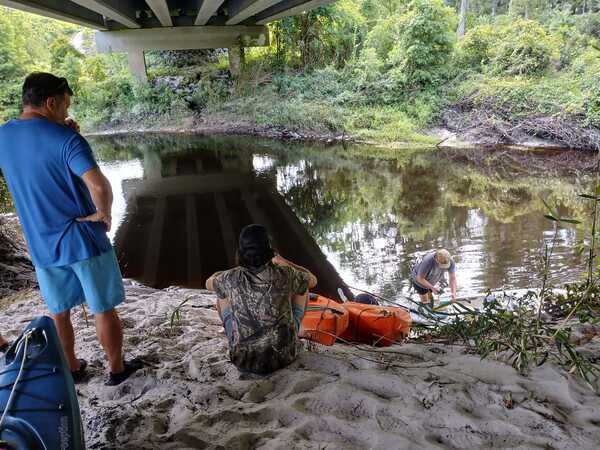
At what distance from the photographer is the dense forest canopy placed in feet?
48.2

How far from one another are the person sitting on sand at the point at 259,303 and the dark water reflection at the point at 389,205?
3.04m

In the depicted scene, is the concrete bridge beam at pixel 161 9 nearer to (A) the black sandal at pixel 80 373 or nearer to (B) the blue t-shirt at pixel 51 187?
(B) the blue t-shirt at pixel 51 187

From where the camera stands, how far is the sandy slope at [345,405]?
1.86 m

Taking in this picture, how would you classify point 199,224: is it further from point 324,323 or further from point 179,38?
point 179,38

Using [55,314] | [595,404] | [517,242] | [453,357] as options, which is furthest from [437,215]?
[55,314]

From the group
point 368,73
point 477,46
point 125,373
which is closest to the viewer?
point 125,373

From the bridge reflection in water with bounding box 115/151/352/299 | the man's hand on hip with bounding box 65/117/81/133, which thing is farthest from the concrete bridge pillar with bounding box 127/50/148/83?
the man's hand on hip with bounding box 65/117/81/133

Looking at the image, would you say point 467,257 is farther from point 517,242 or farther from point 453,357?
point 453,357

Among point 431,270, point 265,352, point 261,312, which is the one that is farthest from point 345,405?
point 431,270

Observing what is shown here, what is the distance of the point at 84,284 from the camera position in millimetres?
2240

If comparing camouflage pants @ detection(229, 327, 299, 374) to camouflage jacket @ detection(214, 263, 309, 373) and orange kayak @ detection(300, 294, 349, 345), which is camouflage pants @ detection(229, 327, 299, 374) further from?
orange kayak @ detection(300, 294, 349, 345)

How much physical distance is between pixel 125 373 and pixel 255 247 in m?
1.04

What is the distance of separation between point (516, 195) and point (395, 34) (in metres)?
11.7

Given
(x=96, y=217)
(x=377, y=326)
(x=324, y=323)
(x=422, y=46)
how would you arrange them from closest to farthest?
(x=96, y=217) < (x=324, y=323) < (x=377, y=326) < (x=422, y=46)
